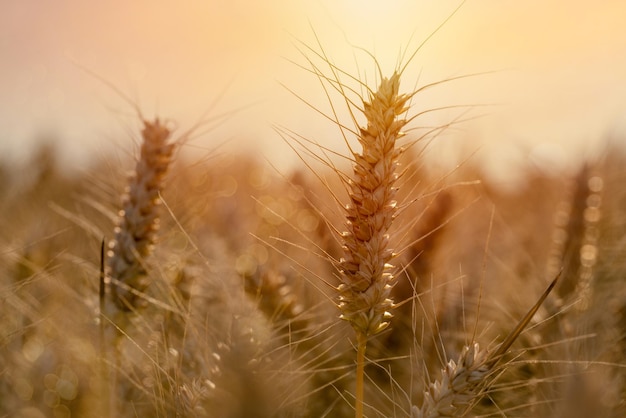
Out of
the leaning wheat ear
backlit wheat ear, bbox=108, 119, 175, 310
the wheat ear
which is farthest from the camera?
backlit wheat ear, bbox=108, 119, 175, 310

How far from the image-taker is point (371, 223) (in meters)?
1.57

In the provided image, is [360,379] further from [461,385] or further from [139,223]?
[139,223]

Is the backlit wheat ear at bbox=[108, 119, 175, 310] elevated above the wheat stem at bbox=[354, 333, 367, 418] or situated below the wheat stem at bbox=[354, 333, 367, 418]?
above

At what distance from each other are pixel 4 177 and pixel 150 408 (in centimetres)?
453

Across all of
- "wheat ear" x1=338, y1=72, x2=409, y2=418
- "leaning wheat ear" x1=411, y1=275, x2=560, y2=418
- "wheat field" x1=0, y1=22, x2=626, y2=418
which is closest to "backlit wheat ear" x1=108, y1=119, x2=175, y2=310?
"wheat field" x1=0, y1=22, x2=626, y2=418

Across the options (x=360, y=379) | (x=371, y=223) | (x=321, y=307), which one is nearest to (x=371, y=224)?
(x=371, y=223)

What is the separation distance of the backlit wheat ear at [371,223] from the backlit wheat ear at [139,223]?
34.6 inches

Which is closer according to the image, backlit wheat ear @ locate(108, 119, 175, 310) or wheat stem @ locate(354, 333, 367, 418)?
wheat stem @ locate(354, 333, 367, 418)

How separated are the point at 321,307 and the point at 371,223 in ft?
4.01

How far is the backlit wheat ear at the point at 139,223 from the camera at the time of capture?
7.13 ft

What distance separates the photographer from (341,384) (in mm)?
2314

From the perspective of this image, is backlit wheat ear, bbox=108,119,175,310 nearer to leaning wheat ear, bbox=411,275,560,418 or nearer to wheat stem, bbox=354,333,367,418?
wheat stem, bbox=354,333,367,418

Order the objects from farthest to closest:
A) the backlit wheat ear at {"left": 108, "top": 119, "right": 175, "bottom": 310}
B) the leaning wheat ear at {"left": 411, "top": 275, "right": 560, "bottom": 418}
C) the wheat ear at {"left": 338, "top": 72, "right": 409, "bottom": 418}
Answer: the backlit wheat ear at {"left": 108, "top": 119, "right": 175, "bottom": 310}, the wheat ear at {"left": 338, "top": 72, "right": 409, "bottom": 418}, the leaning wheat ear at {"left": 411, "top": 275, "right": 560, "bottom": 418}

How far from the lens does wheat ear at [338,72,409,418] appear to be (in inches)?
60.8
